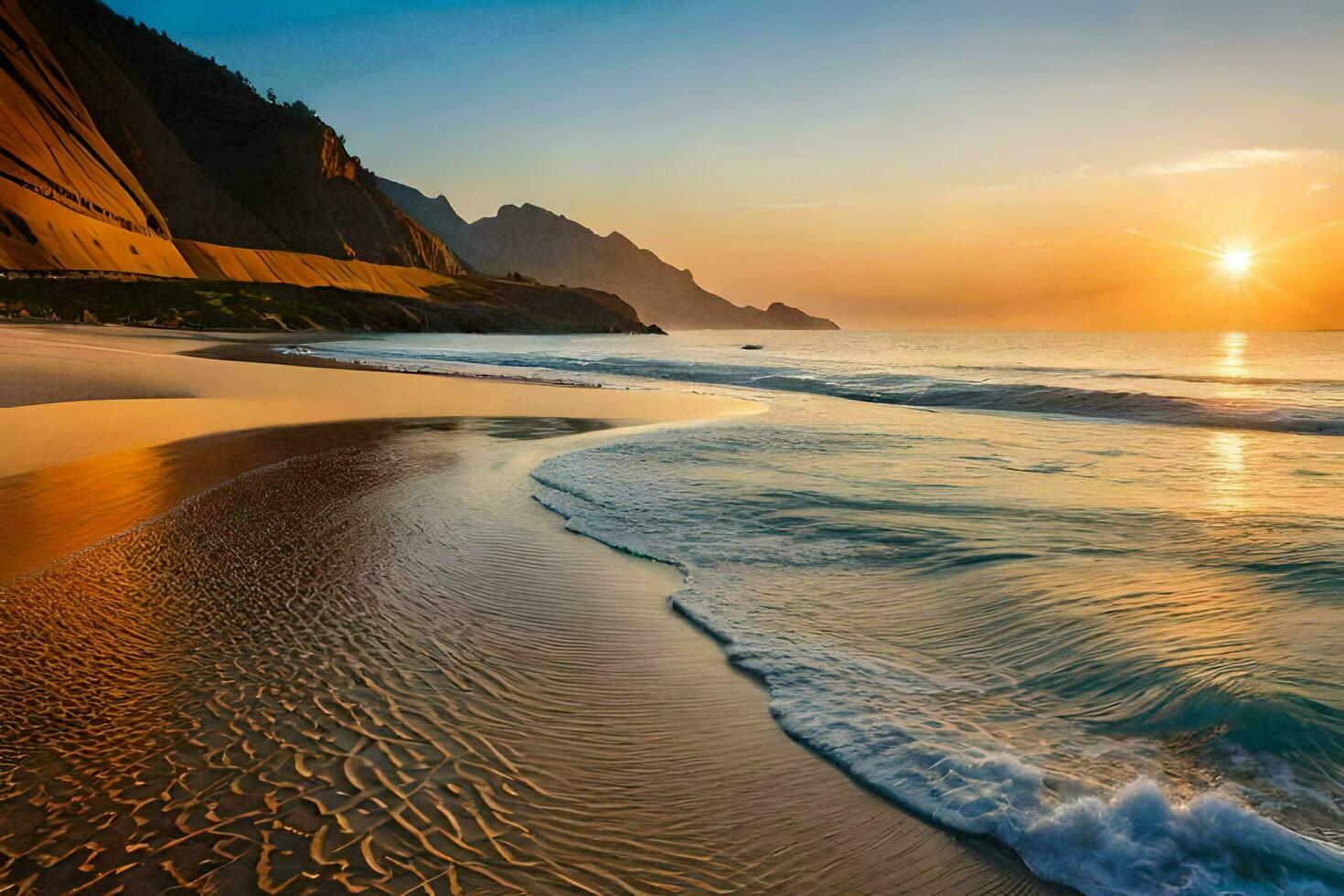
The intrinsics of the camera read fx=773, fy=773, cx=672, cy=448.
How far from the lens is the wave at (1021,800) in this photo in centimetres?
283

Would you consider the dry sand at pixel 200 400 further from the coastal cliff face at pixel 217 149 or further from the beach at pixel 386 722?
the coastal cliff face at pixel 217 149

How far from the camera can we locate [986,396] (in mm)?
25438

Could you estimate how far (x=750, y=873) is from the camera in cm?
283

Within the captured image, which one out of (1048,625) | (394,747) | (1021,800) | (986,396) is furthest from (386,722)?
(986,396)

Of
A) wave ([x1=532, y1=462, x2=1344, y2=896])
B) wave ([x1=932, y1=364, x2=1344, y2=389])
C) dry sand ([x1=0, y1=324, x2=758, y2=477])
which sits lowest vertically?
wave ([x1=532, y1=462, x2=1344, y2=896])

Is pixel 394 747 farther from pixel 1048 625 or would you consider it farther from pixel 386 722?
pixel 1048 625

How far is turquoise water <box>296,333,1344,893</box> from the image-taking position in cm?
311

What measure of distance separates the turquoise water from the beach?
35 centimetres

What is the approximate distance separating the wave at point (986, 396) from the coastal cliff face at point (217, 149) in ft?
354

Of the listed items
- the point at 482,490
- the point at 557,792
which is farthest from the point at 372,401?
the point at 557,792

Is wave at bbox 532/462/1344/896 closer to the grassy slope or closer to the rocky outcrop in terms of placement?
the grassy slope

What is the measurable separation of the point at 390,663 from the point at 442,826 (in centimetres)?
169

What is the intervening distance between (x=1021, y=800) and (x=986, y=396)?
24093 millimetres

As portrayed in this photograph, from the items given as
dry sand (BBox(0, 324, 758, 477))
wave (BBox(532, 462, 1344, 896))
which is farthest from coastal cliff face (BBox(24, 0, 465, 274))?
wave (BBox(532, 462, 1344, 896))
